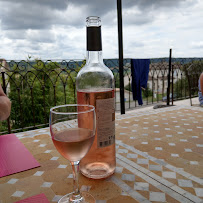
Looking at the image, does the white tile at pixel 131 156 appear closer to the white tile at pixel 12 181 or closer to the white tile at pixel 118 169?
the white tile at pixel 118 169

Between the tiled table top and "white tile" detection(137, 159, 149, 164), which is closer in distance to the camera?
the tiled table top

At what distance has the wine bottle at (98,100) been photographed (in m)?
0.55

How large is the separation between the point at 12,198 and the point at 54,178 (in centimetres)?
13

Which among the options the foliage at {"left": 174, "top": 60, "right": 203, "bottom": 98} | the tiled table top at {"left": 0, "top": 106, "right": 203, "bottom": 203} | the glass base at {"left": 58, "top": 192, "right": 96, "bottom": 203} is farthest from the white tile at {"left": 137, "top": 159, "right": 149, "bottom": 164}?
the foliage at {"left": 174, "top": 60, "right": 203, "bottom": 98}

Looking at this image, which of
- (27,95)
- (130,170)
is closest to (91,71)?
(130,170)

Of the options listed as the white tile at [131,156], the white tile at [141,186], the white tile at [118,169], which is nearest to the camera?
the white tile at [141,186]

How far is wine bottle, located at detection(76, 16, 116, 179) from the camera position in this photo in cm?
55

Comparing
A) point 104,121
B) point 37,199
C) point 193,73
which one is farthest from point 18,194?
point 193,73

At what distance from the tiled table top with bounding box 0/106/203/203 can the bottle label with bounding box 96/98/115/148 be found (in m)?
0.13

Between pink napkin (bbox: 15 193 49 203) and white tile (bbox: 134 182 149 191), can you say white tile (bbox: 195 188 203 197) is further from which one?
pink napkin (bbox: 15 193 49 203)

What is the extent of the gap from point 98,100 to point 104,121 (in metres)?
0.06

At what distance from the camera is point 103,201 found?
48cm

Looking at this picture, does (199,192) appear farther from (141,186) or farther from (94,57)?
(94,57)

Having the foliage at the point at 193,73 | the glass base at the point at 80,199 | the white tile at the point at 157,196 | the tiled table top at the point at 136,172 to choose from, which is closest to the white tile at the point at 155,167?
the tiled table top at the point at 136,172
